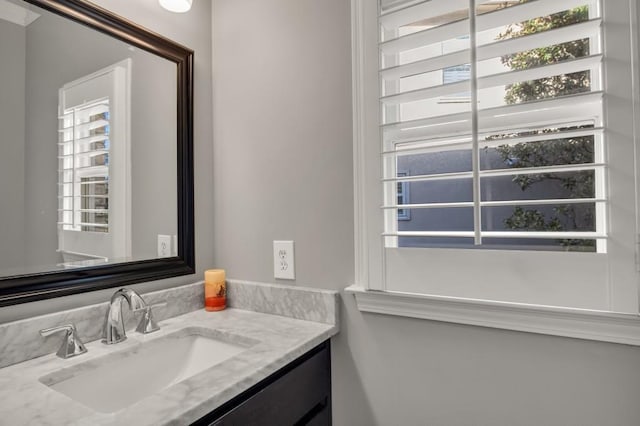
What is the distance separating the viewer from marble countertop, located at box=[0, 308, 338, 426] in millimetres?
619

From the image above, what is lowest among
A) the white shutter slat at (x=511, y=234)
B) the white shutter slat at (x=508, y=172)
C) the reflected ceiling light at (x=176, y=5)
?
the white shutter slat at (x=511, y=234)

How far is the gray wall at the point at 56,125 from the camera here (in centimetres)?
92

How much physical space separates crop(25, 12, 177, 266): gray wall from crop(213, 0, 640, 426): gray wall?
8.5 inches

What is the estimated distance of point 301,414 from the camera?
96cm

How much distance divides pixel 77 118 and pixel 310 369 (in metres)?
1.02

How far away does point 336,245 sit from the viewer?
113cm

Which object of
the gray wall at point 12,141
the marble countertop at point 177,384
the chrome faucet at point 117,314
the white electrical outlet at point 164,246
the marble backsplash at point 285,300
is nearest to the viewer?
the marble countertop at point 177,384

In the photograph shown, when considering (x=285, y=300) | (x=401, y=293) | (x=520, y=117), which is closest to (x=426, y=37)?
(x=520, y=117)

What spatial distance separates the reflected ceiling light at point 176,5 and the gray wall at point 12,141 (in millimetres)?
452

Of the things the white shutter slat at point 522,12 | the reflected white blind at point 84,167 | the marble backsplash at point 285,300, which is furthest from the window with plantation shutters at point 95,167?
the white shutter slat at point 522,12

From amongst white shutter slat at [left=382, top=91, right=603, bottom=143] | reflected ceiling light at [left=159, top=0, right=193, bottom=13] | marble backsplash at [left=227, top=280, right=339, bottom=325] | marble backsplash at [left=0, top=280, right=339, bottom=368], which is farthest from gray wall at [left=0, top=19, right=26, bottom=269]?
white shutter slat at [left=382, top=91, right=603, bottom=143]

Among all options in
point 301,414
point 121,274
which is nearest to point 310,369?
point 301,414

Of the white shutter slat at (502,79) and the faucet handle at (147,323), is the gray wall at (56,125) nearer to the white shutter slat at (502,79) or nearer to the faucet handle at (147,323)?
the faucet handle at (147,323)

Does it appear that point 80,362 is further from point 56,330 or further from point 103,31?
point 103,31
